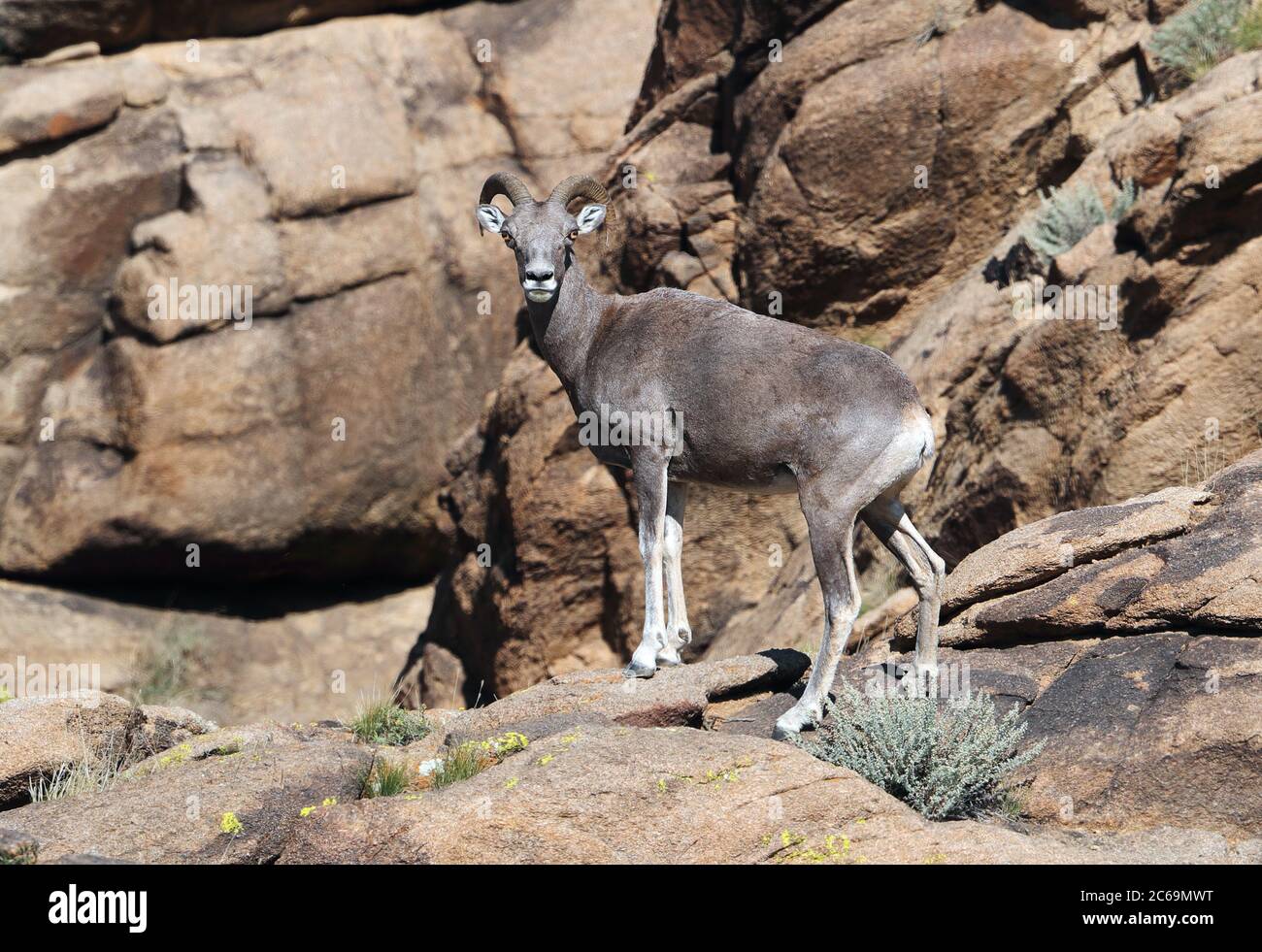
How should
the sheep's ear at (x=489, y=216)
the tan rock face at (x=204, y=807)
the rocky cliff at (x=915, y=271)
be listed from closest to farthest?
1. the tan rock face at (x=204, y=807)
2. the sheep's ear at (x=489, y=216)
3. the rocky cliff at (x=915, y=271)

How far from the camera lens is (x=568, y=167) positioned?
2603 centimetres

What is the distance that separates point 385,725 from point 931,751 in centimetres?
421

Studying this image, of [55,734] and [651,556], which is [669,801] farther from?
[55,734]

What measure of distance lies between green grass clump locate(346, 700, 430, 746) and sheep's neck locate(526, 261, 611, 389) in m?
2.86

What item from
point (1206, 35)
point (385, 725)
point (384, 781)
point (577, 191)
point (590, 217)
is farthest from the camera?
point (1206, 35)

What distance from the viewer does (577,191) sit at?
12.0 m

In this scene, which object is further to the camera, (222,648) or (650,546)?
(222,648)

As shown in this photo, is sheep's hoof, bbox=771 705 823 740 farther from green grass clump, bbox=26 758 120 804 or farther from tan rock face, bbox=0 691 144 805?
tan rock face, bbox=0 691 144 805

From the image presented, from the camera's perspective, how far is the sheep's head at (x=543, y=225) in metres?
11.0

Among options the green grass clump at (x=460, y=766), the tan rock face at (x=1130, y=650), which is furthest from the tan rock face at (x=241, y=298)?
the green grass clump at (x=460, y=766)

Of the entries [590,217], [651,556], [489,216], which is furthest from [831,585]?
[489,216]

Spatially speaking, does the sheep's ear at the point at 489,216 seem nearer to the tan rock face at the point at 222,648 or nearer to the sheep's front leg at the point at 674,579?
the sheep's front leg at the point at 674,579

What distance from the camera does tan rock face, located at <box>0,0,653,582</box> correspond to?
24.1 metres
